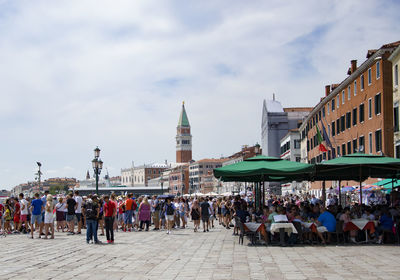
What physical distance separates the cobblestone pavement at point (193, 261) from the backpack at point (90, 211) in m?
0.93

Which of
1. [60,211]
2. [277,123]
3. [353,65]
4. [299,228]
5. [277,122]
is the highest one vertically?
[277,122]

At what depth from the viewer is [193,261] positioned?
1259cm

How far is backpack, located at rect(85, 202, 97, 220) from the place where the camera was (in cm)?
1700

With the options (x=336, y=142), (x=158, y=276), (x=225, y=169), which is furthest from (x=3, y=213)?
(x=336, y=142)

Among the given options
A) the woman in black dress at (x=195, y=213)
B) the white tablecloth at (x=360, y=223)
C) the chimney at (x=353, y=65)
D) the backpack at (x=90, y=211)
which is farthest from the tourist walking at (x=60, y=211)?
the chimney at (x=353, y=65)

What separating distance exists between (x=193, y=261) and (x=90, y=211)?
18.5ft

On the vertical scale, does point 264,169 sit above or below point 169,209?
above

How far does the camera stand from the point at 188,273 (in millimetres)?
10641

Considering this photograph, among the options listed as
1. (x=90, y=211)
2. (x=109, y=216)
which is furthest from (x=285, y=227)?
(x=90, y=211)

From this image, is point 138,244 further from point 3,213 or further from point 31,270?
point 3,213

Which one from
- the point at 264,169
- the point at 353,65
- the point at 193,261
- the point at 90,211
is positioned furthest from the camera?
the point at 353,65

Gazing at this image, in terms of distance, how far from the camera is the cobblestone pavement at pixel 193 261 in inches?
407

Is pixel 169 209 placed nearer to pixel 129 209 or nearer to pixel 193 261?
pixel 129 209

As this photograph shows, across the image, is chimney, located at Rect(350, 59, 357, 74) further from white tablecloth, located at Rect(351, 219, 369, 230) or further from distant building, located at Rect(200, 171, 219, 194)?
distant building, located at Rect(200, 171, 219, 194)
